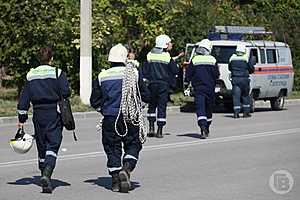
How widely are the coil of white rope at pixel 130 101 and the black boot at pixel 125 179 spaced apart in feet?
1.32

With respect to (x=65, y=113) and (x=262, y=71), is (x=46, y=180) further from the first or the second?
(x=262, y=71)

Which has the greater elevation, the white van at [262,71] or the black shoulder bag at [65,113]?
the black shoulder bag at [65,113]

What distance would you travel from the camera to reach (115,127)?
970 centimetres

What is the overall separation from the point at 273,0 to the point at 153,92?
26.0 metres

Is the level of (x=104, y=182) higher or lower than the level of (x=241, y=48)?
lower

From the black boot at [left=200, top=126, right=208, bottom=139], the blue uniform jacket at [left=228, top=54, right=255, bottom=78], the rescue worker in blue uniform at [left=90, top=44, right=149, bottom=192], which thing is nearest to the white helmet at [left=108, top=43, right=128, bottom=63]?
the rescue worker in blue uniform at [left=90, top=44, right=149, bottom=192]

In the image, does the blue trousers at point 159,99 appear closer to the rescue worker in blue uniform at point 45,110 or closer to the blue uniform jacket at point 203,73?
the blue uniform jacket at point 203,73

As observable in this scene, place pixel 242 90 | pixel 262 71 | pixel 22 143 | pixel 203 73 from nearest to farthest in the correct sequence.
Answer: pixel 22 143 < pixel 203 73 < pixel 242 90 < pixel 262 71

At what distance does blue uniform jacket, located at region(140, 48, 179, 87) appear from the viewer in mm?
16047

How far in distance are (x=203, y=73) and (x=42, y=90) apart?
258 inches

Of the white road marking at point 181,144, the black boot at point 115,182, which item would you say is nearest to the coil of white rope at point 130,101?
the black boot at point 115,182

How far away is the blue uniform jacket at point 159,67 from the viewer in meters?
16.0

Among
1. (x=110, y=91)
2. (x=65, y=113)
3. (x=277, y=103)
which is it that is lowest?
(x=277, y=103)

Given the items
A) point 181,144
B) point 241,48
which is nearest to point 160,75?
point 181,144
